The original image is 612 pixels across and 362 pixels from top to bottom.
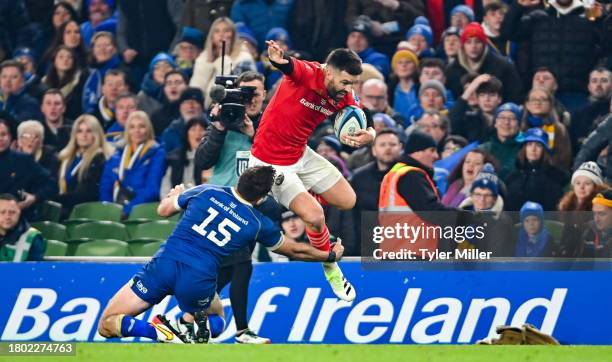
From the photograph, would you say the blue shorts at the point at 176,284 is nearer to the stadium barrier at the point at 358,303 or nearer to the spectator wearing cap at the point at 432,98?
the stadium barrier at the point at 358,303

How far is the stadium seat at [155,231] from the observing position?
16625mm

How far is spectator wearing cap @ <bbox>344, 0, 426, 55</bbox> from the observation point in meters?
19.2

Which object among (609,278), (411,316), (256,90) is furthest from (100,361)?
(609,278)

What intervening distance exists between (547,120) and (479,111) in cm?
81

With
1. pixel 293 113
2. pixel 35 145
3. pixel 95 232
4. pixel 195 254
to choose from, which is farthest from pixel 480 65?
pixel 195 254

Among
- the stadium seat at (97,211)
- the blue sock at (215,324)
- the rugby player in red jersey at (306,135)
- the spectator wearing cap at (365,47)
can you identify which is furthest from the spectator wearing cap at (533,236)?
the stadium seat at (97,211)

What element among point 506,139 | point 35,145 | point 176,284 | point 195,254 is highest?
point 506,139

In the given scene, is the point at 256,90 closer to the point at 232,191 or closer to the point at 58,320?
the point at 232,191

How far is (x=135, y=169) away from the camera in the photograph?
17.4 metres

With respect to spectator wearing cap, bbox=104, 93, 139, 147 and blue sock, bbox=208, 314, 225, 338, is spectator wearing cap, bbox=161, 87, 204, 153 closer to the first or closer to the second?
spectator wearing cap, bbox=104, 93, 139, 147

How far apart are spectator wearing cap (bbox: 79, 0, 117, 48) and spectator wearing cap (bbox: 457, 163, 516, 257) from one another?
586cm

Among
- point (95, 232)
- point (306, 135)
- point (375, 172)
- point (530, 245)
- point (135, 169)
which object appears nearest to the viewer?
point (306, 135)

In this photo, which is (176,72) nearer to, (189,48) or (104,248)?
(189,48)

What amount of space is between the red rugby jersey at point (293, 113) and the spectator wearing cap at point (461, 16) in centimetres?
585
